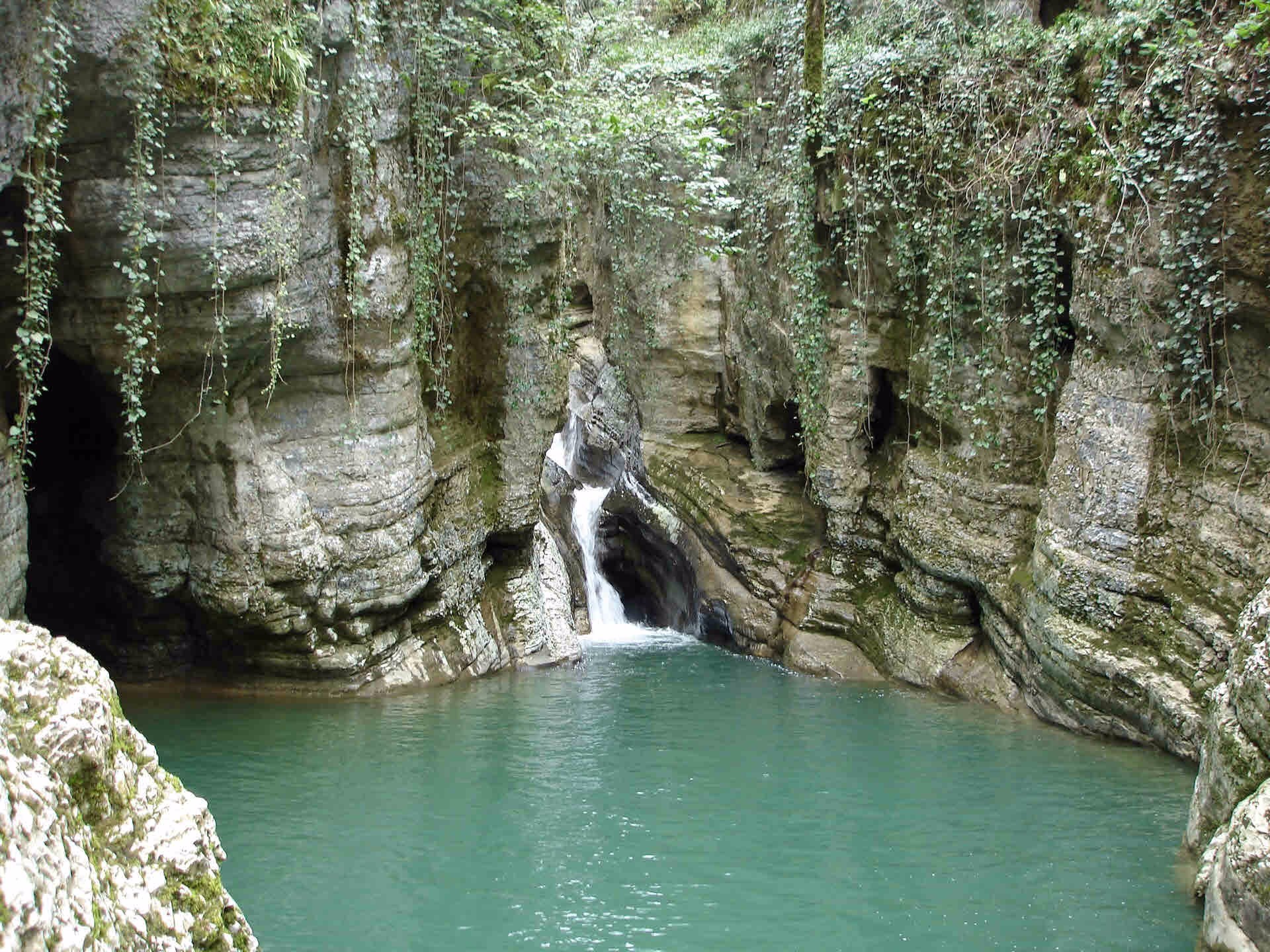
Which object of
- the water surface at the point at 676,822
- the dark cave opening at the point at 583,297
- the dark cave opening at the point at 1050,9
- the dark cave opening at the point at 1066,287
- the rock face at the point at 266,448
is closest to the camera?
the water surface at the point at 676,822

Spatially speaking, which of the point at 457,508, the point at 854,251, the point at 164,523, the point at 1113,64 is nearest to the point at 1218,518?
the point at 1113,64

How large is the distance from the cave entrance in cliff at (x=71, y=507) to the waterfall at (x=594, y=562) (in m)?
6.74

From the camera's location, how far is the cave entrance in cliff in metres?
10.7

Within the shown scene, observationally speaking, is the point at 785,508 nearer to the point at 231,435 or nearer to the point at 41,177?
the point at 231,435

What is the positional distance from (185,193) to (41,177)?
1341 mm

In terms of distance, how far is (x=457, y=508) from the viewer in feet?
41.3

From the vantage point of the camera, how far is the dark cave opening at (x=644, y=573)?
1565 cm

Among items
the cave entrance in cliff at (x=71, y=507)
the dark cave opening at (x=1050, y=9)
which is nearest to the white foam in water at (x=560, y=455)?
the cave entrance in cliff at (x=71, y=507)

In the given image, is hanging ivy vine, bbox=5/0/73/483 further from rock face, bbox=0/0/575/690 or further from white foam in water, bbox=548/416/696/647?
white foam in water, bbox=548/416/696/647

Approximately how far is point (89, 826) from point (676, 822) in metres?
5.16

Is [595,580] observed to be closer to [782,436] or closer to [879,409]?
[782,436]

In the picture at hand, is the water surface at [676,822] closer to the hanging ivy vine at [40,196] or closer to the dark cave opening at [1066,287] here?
the hanging ivy vine at [40,196]

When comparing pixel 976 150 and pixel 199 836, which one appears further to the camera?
pixel 976 150

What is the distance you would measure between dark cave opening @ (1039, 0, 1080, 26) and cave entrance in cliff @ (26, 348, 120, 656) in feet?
36.7
